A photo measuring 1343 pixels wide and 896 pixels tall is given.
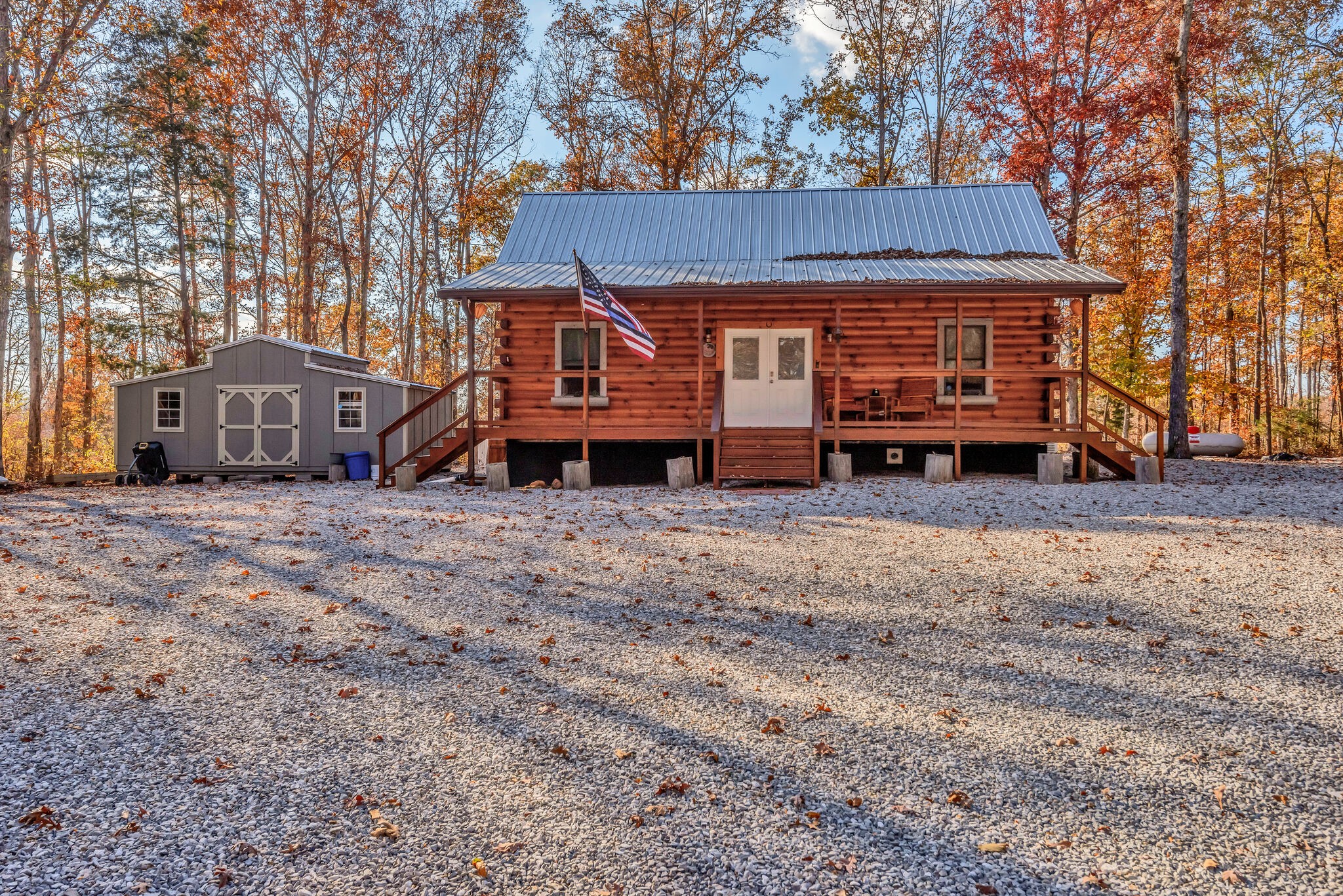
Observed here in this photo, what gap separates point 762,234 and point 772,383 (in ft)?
12.5

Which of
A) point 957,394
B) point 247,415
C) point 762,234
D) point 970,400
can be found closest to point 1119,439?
point 970,400

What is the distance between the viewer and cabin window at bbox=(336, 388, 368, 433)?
16625mm

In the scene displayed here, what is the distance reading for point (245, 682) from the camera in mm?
4031

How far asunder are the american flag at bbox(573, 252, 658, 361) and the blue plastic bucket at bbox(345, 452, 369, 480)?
829 cm

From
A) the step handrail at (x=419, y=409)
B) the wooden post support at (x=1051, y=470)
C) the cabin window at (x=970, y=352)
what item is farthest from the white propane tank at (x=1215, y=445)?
the step handrail at (x=419, y=409)

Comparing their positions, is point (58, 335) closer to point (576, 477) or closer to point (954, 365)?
point (576, 477)

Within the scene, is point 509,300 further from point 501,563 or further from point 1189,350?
point 1189,350

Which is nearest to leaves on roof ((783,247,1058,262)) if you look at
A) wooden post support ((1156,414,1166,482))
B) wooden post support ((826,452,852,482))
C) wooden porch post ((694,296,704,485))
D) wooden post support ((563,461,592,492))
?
wooden porch post ((694,296,704,485))

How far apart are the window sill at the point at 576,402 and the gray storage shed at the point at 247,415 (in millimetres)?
5170

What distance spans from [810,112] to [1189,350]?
49.9 ft

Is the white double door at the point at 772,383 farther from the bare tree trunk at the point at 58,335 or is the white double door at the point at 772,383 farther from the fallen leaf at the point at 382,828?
the bare tree trunk at the point at 58,335

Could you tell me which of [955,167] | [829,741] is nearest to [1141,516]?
[829,741]

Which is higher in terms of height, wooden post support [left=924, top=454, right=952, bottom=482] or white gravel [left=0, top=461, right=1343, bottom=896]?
wooden post support [left=924, top=454, right=952, bottom=482]

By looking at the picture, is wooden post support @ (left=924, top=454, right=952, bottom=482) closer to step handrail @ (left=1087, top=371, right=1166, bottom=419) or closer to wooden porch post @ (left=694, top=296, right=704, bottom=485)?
step handrail @ (left=1087, top=371, right=1166, bottom=419)
